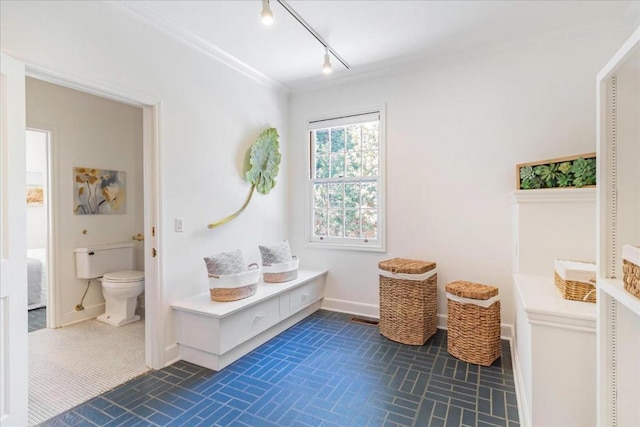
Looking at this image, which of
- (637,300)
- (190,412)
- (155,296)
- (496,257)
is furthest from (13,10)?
(496,257)

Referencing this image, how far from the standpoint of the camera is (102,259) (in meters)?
3.69

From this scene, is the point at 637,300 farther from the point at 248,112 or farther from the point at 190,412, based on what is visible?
the point at 248,112

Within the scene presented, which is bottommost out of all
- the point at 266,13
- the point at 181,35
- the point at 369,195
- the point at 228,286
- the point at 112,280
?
the point at 112,280

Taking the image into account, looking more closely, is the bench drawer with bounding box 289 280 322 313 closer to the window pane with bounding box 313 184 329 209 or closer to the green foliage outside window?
the green foliage outside window

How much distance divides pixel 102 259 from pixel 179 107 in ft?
7.15

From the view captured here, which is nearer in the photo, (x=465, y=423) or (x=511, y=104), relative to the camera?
(x=465, y=423)

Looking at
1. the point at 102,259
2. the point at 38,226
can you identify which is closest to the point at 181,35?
the point at 102,259

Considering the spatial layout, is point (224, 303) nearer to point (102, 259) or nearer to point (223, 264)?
point (223, 264)

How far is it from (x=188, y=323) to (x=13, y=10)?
2263mm

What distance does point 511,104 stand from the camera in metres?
2.99

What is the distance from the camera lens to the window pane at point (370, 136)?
3713 mm

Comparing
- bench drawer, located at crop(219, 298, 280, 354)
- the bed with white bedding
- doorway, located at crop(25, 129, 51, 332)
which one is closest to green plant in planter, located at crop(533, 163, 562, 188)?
bench drawer, located at crop(219, 298, 280, 354)

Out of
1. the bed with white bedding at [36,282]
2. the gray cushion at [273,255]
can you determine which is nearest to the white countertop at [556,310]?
the gray cushion at [273,255]

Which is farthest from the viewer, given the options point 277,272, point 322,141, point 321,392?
point 322,141
